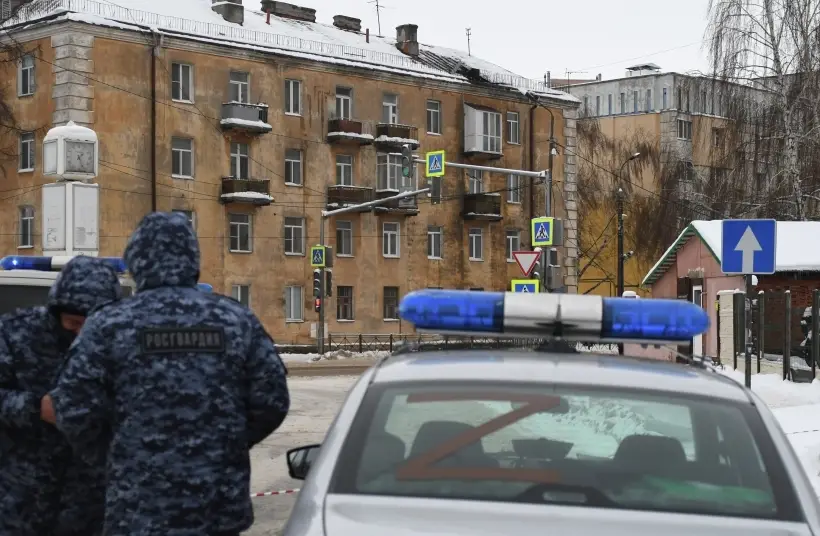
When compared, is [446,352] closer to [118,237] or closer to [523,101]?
[118,237]

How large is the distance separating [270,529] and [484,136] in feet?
160

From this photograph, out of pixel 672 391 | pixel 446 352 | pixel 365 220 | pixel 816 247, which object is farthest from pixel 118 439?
pixel 365 220

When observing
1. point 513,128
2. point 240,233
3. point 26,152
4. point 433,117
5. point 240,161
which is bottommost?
point 240,233

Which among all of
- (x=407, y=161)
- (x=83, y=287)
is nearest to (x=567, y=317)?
(x=83, y=287)

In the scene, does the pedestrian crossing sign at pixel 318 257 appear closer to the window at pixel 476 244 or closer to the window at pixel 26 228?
the window at pixel 26 228

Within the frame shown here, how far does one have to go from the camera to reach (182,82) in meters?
48.3

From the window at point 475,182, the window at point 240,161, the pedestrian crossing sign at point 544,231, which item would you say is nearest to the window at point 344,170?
the window at point 240,161

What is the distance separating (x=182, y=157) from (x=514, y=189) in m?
17.2

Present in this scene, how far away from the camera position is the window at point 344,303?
53469 millimetres

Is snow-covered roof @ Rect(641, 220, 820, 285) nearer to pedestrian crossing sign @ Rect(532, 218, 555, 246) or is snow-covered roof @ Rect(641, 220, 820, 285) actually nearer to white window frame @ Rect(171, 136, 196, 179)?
pedestrian crossing sign @ Rect(532, 218, 555, 246)

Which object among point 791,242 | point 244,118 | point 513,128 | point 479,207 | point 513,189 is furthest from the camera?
point 513,189

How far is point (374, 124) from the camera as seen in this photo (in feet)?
179

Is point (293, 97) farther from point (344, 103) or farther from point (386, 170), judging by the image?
point (386, 170)

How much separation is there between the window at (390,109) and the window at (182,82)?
9.13 m
